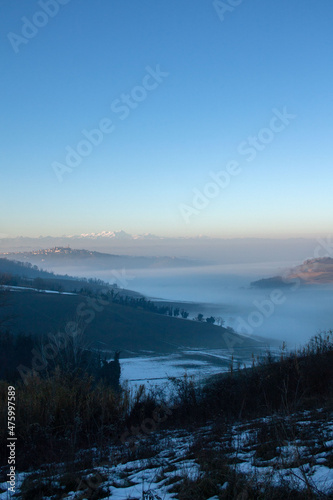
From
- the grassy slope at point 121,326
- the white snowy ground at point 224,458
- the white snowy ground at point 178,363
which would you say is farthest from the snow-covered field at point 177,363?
the white snowy ground at point 224,458

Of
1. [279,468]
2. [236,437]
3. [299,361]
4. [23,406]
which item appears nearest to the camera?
[279,468]

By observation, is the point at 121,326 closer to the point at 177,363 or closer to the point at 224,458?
the point at 177,363

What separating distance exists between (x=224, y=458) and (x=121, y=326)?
9753cm

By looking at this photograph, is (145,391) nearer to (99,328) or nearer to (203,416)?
(203,416)

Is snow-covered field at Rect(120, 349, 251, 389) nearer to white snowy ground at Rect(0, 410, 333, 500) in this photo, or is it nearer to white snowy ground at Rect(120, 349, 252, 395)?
white snowy ground at Rect(120, 349, 252, 395)

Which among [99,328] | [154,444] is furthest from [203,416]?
[99,328]

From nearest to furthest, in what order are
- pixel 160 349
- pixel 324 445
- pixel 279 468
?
1. pixel 279 468
2. pixel 324 445
3. pixel 160 349

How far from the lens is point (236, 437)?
583 centimetres

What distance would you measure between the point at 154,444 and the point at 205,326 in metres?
107

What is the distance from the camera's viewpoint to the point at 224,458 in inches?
179

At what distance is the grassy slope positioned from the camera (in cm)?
8820

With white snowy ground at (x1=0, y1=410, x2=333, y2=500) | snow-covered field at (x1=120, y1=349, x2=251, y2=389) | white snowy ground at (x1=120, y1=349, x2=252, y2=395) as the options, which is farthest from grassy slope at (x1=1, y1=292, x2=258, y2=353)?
white snowy ground at (x1=0, y1=410, x2=333, y2=500)

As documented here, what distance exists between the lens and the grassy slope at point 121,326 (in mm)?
88200

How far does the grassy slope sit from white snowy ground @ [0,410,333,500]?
80.1 m
